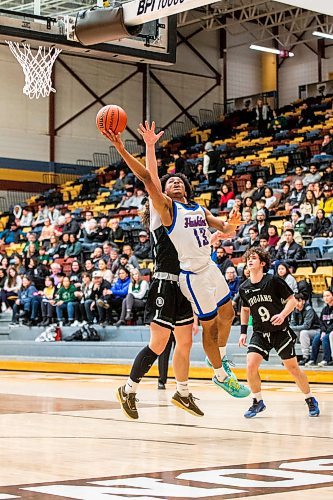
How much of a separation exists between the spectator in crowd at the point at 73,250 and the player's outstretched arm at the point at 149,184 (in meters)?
14.8

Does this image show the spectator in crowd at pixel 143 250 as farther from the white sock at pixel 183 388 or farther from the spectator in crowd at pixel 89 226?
the white sock at pixel 183 388

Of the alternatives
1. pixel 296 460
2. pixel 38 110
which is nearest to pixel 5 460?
pixel 296 460

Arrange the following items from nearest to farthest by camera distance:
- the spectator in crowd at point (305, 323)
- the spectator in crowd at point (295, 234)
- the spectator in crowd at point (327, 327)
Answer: the spectator in crowd at point (327, 327), the spectator in crowd at point (305, 323), the spectator in crowd at point (295, 234)

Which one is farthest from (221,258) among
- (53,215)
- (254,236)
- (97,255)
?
(53,215)

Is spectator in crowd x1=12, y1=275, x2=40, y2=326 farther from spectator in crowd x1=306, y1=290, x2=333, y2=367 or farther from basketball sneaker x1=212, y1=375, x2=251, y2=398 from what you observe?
basketball sneaker x1=212, y1=375, x2=251, y2=398

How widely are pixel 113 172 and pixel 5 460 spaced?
2563cm

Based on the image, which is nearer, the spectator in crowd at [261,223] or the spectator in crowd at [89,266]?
the spectator in crowd at [261,223]

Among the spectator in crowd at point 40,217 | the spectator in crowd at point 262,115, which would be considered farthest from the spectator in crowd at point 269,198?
the spectator in crowd at point 262,115

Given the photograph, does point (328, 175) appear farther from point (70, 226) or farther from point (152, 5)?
point (152, 5)

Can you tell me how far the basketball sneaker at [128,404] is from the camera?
7.14 metres

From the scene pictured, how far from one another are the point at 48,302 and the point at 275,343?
11.8 metres

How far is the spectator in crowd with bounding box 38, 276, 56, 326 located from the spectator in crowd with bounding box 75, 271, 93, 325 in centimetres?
82

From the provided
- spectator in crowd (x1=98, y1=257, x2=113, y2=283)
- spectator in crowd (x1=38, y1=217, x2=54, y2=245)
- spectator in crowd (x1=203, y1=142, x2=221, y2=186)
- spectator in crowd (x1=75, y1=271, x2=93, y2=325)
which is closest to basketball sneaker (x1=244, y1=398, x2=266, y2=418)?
spectator in crowd (x1=75, y1=271, x2=93, y2=325)

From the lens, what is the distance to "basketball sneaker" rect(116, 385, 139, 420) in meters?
7.14
